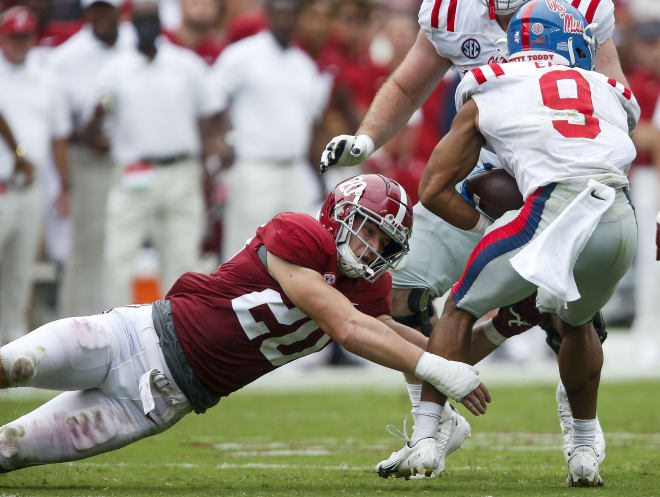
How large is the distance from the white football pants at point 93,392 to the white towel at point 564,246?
133 cm

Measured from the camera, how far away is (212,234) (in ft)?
34.3

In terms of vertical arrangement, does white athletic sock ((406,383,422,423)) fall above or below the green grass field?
above

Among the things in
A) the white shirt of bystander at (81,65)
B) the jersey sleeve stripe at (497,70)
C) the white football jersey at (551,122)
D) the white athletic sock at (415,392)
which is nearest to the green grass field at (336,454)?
the white athletic sock at (415,392)

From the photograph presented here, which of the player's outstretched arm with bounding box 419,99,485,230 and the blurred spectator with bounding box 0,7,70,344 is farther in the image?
the blurred spectator with bounding box 0,7,70,344

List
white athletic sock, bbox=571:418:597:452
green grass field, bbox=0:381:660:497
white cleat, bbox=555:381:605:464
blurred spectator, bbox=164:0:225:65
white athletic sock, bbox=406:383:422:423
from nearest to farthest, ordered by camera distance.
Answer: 1. green grass field, bbox=0:381:660:497
2. white athletic sock, bbox=571:418:597:452
3. white cleat, bbox=555:381:605:464
4. white athletic sock, bbox=406:383:422:423
5. blurred spectator, bbox=164:0:225:65

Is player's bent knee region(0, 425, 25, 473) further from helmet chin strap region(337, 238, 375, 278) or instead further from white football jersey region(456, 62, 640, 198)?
white football jersey region(456, 62, 640, 198)

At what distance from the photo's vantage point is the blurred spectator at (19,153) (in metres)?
8.91

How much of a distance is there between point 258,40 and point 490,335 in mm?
4763

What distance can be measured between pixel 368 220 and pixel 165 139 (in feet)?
16.1

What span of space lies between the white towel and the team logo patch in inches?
51.5

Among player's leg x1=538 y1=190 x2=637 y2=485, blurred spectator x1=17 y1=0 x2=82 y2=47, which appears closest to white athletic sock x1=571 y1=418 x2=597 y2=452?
player's leg x1=538 y1=190 x2=637 y2=485

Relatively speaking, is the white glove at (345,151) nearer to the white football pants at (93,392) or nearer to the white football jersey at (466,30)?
the white football jersey at (466,30)

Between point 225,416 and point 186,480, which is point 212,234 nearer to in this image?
point 225,416

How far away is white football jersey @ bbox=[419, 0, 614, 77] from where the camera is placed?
215 inches
